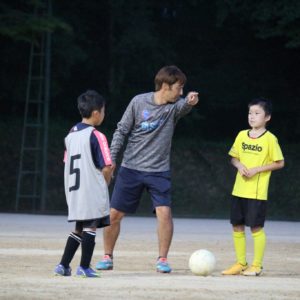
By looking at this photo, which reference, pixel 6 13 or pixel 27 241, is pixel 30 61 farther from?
pixel 27 241

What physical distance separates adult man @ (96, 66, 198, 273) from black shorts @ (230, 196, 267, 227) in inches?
24.9

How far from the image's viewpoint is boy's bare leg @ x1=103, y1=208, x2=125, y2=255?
10430mm

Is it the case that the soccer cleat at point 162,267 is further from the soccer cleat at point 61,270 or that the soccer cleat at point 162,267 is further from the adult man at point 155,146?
the soccer cleat at point 61,270

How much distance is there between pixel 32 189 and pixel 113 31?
15.6 ft

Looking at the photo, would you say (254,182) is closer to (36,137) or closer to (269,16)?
(269,16)

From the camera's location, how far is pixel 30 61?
→ 24781mm

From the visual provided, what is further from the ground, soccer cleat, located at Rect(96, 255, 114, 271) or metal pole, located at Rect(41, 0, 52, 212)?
metal pole, located at Rect(41, 0, 52, 212)

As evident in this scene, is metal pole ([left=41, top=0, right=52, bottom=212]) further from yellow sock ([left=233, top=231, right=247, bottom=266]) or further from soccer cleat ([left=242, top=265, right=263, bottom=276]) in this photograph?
soccer cleat ([left=242, top=265, right=263, bottom=276])

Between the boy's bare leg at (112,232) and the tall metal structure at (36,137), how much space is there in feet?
45.7

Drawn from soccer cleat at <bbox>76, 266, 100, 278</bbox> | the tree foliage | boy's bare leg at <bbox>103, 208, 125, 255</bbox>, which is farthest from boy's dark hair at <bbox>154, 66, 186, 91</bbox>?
the tree foliage

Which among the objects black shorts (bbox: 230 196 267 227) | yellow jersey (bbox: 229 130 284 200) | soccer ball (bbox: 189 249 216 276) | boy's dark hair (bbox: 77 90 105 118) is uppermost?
boy's dark hair (bbox: 77 90 105 118)

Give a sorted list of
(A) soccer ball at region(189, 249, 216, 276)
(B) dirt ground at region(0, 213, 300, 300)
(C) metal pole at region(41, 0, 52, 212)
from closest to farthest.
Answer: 1. (B) dirt ground at region(0, 213, 300, 300)
2. (A) soccer ball at region(189, 249, 216, 276)
3. (C) metal pole at region(41, 0, 52, 212)

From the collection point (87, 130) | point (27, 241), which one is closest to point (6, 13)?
point (27, 241)

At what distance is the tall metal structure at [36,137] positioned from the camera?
80.5 feet
